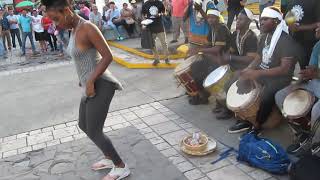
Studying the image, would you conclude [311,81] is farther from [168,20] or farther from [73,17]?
[168,20]

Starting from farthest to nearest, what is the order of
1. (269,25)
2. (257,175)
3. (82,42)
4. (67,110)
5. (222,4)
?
(222,4)
(67,110)
(269,25)
(257,175)
(82,42)

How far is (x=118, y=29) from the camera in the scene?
13.0 metres

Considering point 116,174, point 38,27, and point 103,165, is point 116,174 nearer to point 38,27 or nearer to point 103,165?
point 103,165

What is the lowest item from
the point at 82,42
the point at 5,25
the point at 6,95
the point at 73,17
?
the point at 6,95

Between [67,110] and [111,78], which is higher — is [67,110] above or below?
below

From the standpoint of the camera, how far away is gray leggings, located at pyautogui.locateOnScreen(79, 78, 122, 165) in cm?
344

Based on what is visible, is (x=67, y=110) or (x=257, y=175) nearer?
(x=257, y=175)

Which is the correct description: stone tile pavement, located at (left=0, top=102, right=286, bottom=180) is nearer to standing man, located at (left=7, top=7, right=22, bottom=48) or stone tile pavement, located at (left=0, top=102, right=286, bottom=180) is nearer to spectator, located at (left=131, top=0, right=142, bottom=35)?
spectator, located at (left=131, top=0, right=142, bottom=35)

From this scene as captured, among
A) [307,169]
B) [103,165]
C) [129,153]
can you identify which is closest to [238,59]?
[129,153]

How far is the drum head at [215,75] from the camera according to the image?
5.07 meters

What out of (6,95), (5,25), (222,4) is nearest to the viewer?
(6,95)

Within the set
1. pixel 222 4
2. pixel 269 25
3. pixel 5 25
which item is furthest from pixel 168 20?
pixel 269 25

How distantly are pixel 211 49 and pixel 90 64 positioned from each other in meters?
2.51

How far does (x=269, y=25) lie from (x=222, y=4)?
1187 cm
